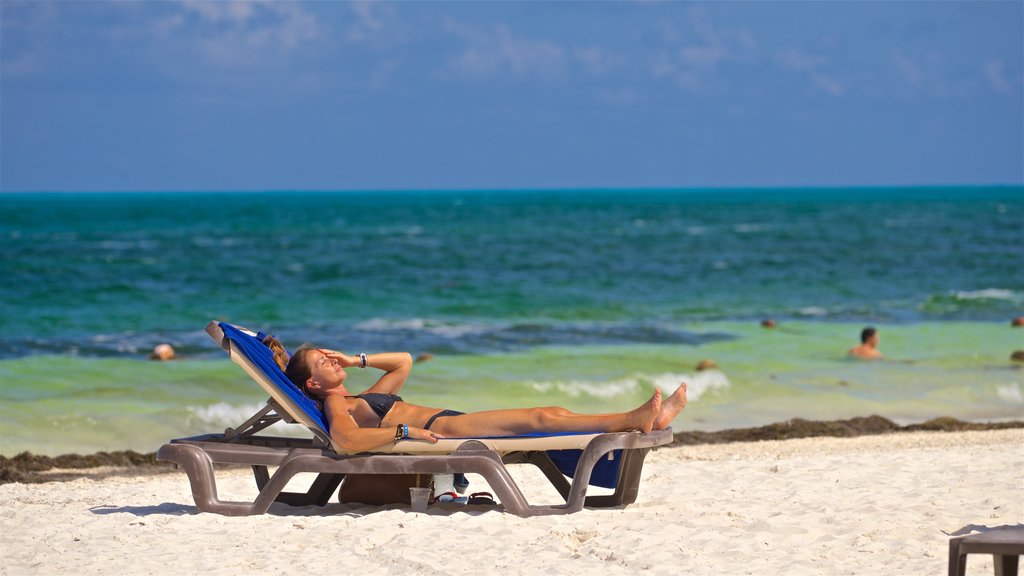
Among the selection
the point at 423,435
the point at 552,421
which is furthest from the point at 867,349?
the point at 423,435

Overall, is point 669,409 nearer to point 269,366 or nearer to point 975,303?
point 269,366

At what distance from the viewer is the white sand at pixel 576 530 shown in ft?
18.1

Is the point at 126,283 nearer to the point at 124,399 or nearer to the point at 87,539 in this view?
the point at 124,399

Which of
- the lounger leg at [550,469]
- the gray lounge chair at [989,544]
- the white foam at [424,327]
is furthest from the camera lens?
the white foam at [424,327]

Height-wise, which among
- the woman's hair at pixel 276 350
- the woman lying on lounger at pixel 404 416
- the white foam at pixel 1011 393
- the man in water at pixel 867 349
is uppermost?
the woman's hair at pixel 276 350

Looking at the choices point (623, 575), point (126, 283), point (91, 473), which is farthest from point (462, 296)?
point (623, 575)

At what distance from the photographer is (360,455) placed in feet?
21.0

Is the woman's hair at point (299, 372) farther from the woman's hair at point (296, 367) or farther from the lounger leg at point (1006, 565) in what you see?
the lounger leg at point (1006, 565)

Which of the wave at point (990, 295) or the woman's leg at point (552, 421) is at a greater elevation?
the woman's leg at point (552, 421)

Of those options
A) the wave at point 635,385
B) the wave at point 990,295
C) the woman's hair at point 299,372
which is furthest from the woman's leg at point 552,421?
the wave at point 990,295

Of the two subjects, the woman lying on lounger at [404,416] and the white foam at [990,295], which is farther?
the white foam at [990,295]

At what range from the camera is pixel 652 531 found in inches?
238

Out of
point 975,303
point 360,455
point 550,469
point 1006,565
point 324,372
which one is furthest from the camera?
point 975,303

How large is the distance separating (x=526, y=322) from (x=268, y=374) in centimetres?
1374
